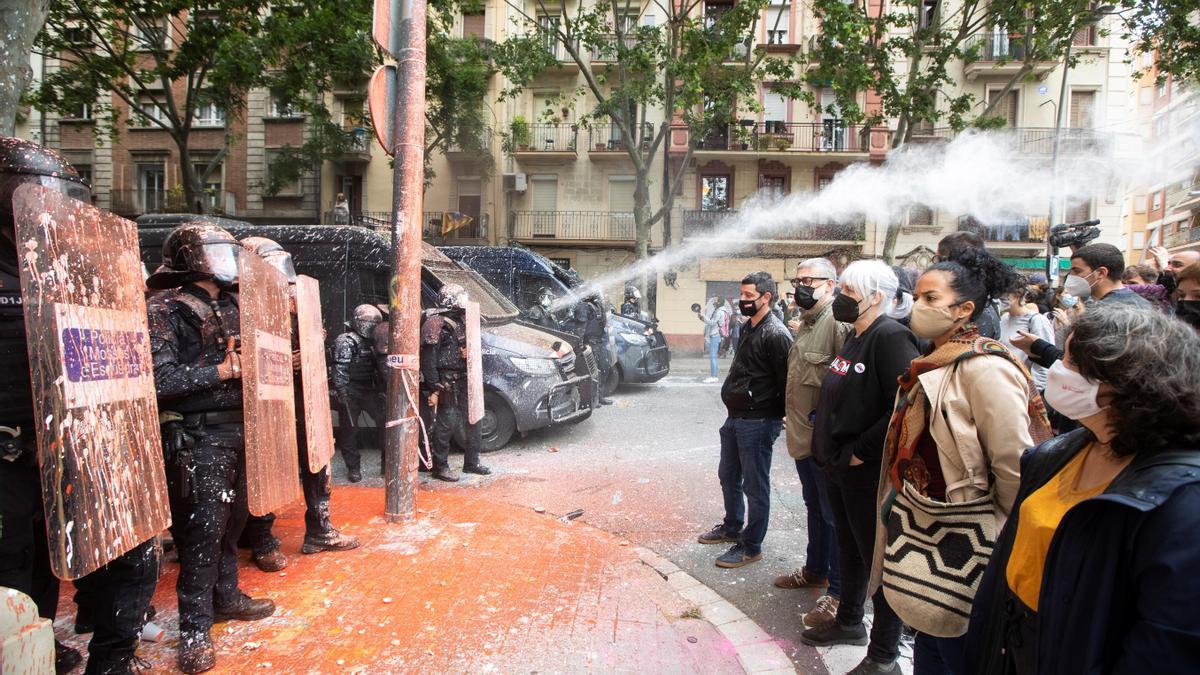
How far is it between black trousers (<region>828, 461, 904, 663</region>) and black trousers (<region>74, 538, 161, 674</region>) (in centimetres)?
285

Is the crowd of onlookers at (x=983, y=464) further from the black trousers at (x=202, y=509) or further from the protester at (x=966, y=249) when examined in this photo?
the black trousers at (x=202, y=509)

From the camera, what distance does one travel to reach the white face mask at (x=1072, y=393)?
1.53 meters

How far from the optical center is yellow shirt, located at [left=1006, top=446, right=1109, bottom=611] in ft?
5.19

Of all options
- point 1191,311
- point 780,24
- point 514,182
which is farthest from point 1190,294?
point 780,24

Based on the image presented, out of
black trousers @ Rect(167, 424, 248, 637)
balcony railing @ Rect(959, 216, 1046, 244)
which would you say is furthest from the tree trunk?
balcony railing @ Rect(959, 216, 1046, 244)

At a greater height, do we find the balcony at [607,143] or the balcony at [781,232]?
the balcony at [607,143]

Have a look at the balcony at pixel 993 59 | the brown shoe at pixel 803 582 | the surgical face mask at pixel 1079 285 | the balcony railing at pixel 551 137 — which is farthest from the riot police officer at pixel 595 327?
the balcony at pixel 993 59

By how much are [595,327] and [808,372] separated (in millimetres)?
7135

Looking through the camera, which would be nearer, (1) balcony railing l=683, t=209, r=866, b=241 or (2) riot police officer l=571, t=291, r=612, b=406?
(2) riot police officer l=571, t=291, r=612, b=406

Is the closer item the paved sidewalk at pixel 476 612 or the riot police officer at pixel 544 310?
the paved sidewalk at pixel 476 612

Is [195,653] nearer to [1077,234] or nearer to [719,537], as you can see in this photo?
[719,537]

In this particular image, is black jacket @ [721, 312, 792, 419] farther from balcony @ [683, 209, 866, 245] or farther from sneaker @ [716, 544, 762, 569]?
balcony @ [683, 209, 866, 245]

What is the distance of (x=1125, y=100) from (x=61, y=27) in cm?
3081

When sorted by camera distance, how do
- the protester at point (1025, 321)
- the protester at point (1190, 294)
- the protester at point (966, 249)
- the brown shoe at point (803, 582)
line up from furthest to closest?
the protester at point (1025, 321) → the brown shoe at point (803, 582) → the protester at point (1190, 294) → the protester at point (966, 249)
